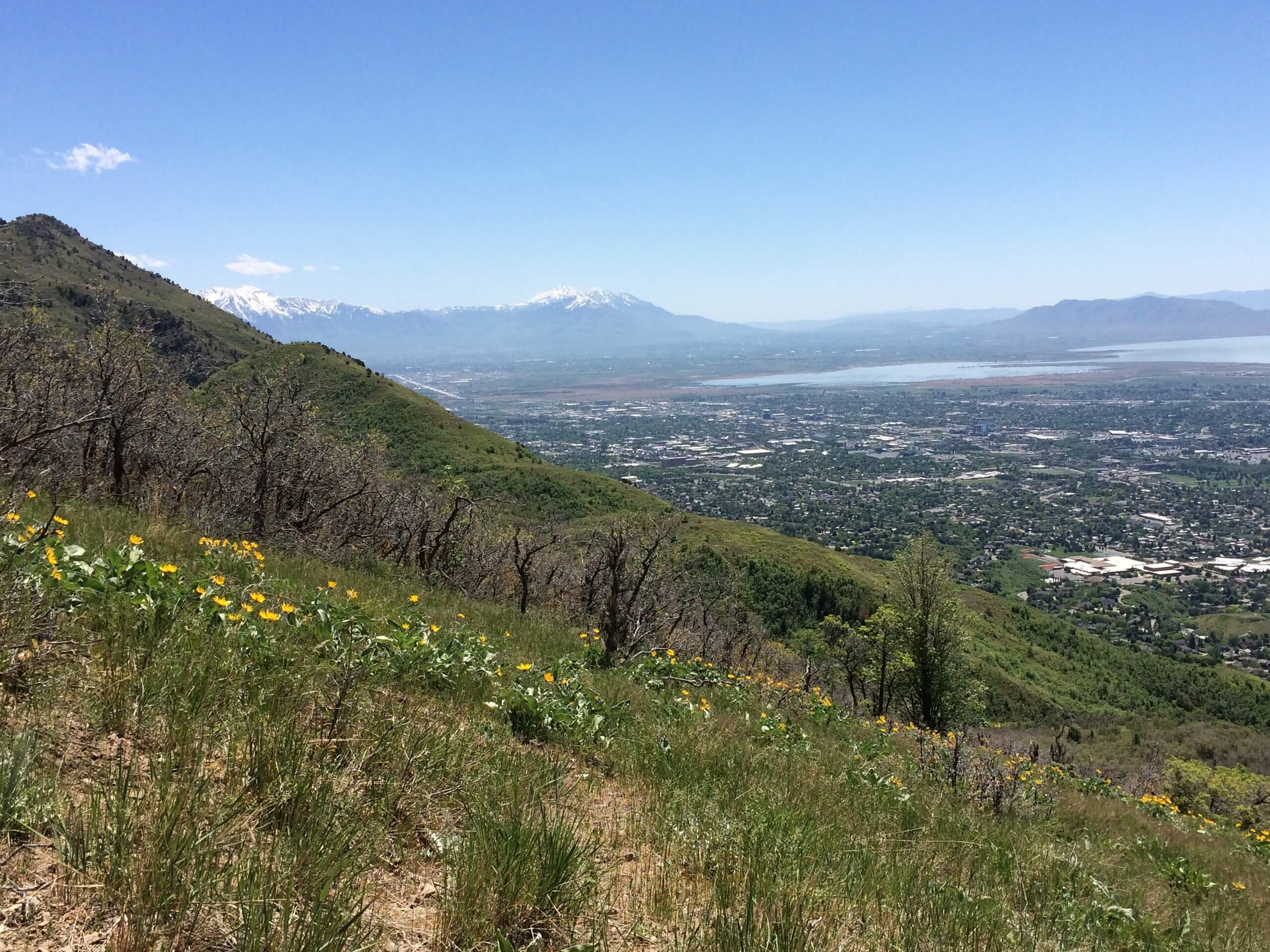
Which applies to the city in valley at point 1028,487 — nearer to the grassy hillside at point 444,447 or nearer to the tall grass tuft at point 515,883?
the grassy hillside at point 444,447

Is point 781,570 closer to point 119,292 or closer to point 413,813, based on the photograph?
point 413,813

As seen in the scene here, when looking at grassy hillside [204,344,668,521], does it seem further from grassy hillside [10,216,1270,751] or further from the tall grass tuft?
the tall grass tuft

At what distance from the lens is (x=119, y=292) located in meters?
80.6

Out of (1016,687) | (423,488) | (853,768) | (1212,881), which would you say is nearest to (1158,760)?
(1016,687)

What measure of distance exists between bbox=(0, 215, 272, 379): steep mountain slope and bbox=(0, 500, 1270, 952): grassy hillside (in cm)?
6569

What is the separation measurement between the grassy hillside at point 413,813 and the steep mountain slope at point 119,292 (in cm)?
6569

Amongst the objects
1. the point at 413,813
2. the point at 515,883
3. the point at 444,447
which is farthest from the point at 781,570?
the point at 515,883

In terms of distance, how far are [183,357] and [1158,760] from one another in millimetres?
38714

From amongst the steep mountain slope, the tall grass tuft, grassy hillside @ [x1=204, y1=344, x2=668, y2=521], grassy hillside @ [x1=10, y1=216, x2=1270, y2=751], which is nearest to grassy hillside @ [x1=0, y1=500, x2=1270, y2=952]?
the tall grass tuft

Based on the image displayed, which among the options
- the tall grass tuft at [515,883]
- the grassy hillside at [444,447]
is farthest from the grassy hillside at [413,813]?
the grassy hillside at [444,447]

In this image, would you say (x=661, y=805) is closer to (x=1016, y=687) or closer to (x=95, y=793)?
(x=95, y=793)

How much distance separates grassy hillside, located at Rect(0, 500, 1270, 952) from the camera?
5.92 ft

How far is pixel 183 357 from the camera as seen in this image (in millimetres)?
20359

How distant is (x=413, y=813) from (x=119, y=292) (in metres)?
105
